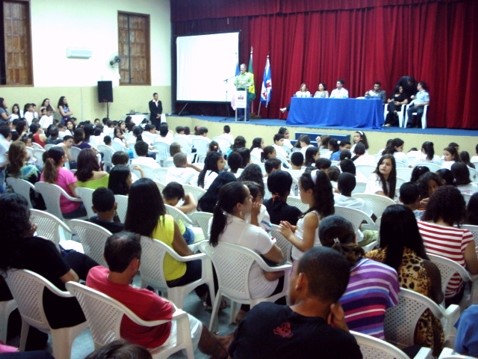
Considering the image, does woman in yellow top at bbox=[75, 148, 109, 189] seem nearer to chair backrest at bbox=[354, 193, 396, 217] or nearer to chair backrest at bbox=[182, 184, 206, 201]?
chair backrest at bbox=[182, 184, 206, 201]

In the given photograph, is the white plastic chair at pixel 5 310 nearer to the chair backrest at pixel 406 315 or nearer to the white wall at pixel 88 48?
the chair backrest at pixel 406 315

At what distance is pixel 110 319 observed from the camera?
240 centimetres

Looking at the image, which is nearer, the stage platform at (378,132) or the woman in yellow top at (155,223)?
the woman in yellow top at (155,223)

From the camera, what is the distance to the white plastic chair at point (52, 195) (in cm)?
499

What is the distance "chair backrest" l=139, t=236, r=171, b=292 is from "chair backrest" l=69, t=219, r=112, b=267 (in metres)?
0.25

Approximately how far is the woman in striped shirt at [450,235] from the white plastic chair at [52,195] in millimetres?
3164

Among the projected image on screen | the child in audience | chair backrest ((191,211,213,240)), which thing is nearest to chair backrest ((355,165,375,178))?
the child in audience

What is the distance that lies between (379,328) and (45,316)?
161 cm

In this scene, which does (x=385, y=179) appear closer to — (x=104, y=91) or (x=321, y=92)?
(x=321, y=92)

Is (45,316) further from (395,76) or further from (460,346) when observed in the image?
(395,76)

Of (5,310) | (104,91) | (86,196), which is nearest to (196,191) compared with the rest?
(86,196)

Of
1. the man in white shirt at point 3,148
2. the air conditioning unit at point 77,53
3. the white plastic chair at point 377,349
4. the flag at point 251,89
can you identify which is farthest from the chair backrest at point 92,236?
the air conditioning unit at point 77,53

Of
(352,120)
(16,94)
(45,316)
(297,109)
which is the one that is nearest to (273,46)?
(297,109)

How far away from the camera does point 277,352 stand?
5.83ft
